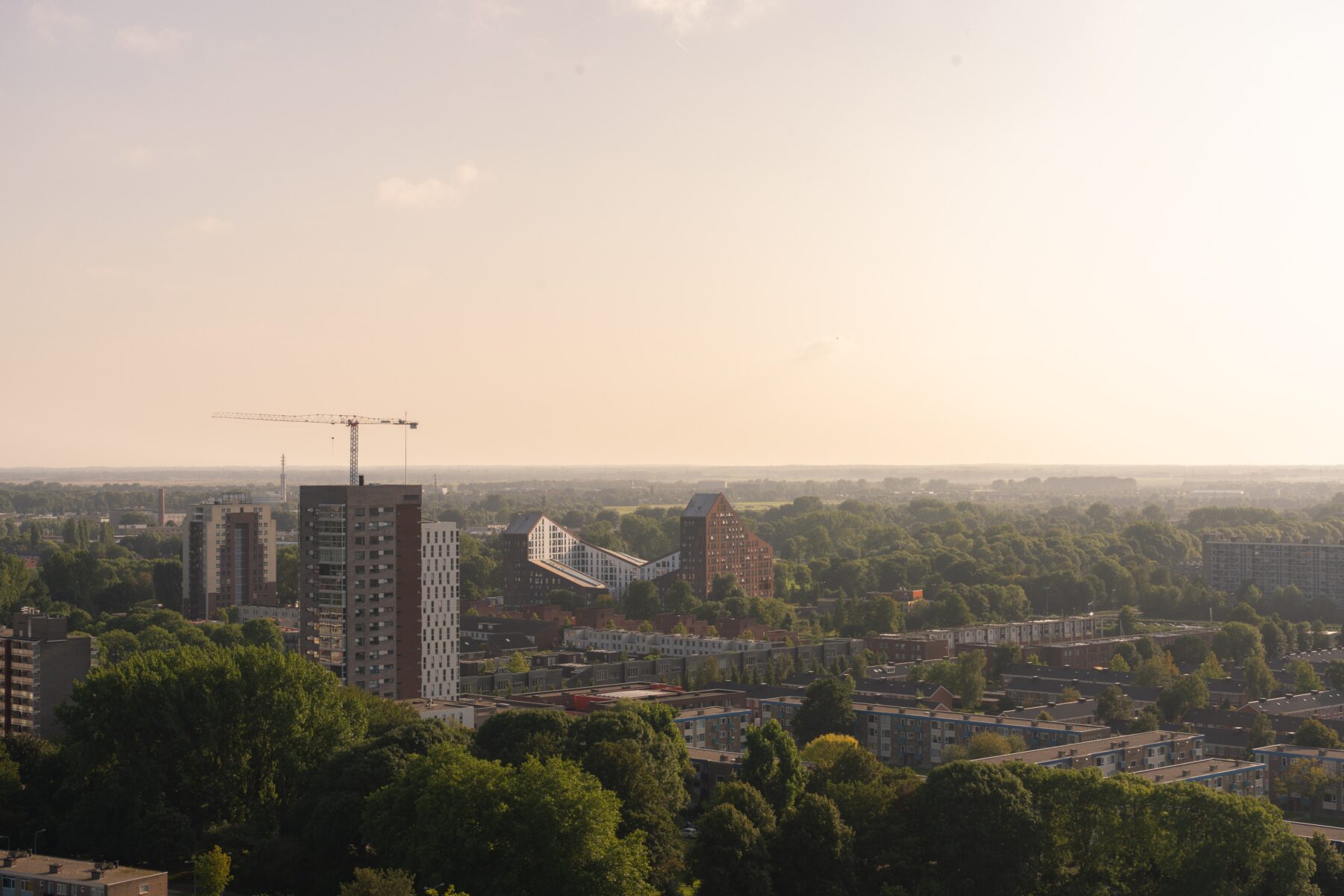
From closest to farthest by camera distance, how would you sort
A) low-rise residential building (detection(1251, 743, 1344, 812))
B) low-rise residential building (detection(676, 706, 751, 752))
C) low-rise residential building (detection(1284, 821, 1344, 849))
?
low-rise residential building (detection(1284, 821, 1344, 849)), low-rise residential building (detection(1251, 743, 1344, 812)), low-rise residential building (detection(676, 706, 751, 752))

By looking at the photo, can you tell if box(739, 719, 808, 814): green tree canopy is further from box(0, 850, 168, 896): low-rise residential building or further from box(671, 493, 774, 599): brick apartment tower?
box(671, 493, 774, 599): brick apartment tower

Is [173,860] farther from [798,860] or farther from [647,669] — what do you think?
[647,669]

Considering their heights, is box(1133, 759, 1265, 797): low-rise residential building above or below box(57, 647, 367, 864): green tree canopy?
below

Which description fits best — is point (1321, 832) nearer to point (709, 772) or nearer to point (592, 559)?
point (709, 772)

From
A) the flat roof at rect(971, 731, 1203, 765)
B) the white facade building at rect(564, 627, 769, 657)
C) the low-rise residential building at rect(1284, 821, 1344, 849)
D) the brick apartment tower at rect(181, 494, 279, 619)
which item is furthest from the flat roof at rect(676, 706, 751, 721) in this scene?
the brick apartment tower at rect(181, 494, 279, 619)

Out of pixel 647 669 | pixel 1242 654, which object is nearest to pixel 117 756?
pixel 647 669

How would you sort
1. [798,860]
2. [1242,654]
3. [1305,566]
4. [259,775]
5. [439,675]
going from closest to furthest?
1. [798,860]
2. [259,775]
3. [439,675]
4. [1242,654]
5. [1305,566]
